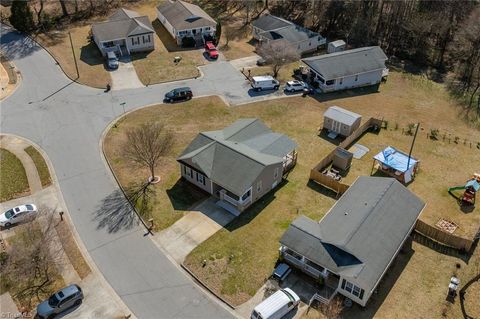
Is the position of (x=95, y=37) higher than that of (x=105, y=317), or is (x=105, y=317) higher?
(x=95, y=37)

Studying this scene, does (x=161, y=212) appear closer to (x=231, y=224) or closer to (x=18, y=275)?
(x=231, y=224)

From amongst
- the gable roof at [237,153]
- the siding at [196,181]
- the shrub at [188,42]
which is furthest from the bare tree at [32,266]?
the shrub at [188,42]

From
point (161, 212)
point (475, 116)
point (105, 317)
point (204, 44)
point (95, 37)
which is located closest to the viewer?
point (105, 317)

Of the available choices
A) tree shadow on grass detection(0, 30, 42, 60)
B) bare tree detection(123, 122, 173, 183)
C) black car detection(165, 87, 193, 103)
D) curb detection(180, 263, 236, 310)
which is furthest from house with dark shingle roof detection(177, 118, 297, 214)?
tree shadow on grass detection(0, 30, 42, 60)

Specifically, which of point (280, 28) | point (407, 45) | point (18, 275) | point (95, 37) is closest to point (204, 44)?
point (280, 28)

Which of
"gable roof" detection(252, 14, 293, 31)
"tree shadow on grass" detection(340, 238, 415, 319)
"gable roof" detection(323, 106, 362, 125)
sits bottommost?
"tree shadow on grass" detection(340, 238, 415, 319)

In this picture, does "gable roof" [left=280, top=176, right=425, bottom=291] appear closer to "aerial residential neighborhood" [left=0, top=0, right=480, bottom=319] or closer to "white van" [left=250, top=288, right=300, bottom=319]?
"aerial residential neighborhood" [left=0, top=0, right=480, bottom=319]
